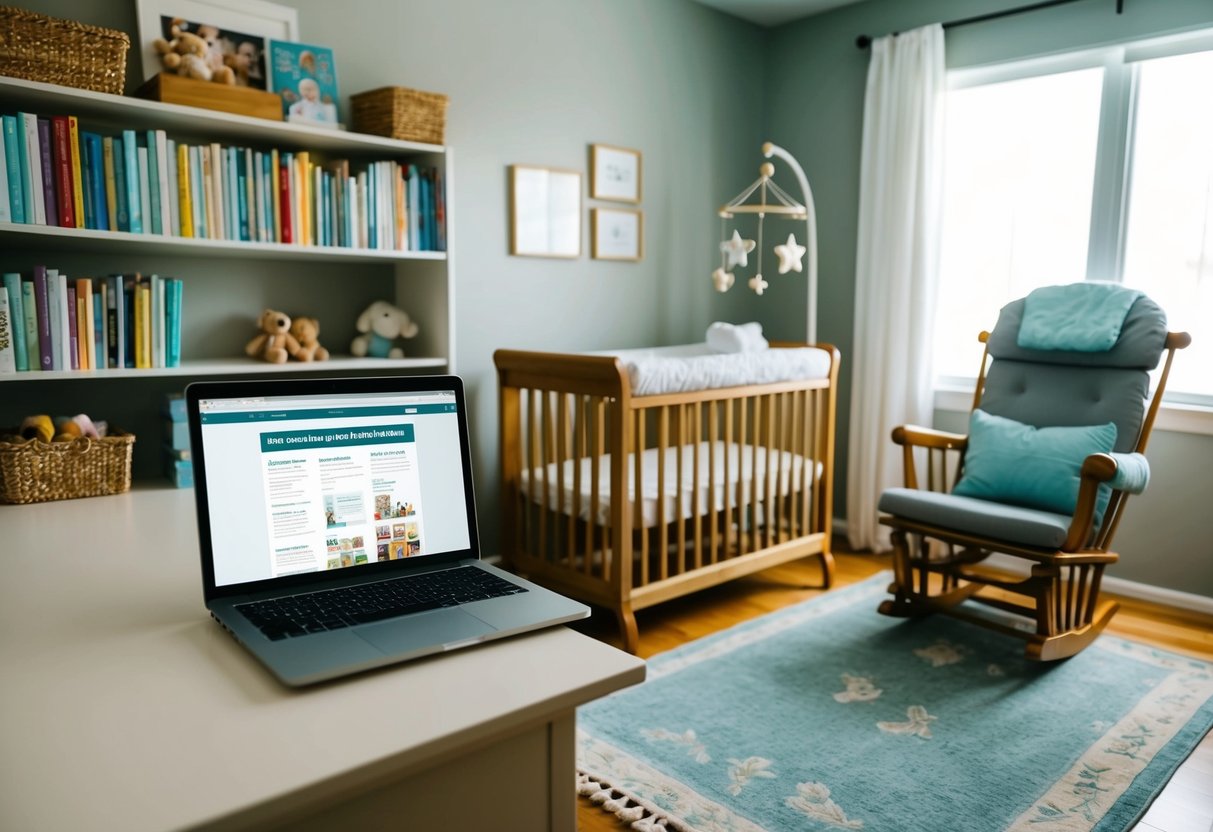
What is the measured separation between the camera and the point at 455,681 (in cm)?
80

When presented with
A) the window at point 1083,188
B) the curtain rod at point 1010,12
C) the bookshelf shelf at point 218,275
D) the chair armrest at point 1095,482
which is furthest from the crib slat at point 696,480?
the curtain rod at point 1010,12

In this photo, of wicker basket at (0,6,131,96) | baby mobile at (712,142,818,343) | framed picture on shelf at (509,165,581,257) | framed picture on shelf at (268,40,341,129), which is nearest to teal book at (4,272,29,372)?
wicker basket at (0,6,131,96)

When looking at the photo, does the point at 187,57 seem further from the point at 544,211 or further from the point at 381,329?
the point at 544,211

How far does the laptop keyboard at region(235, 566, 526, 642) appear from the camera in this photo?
89 cm

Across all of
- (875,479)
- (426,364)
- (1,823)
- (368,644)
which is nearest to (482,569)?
(368,644)

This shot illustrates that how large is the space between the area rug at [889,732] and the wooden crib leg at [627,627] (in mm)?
99

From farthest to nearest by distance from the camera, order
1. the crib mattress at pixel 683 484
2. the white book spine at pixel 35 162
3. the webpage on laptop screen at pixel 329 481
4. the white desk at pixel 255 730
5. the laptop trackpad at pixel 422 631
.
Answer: the crib mattress at pixel 683 484 → the white book spine at pixel 35 162 → the webpage on laptop screen at pixel 329 481 → the laptop trackpad at pixel 422 631 → the white desk at pixel 255 730

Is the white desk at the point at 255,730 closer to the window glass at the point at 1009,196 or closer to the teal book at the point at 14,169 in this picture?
the teal book at the point at 14,169

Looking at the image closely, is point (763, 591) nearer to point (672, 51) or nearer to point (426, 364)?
point (426, 364)

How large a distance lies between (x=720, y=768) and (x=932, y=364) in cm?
215

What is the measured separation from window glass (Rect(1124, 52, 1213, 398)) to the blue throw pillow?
71 cm

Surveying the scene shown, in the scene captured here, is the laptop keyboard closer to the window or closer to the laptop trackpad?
the laptop trackpad

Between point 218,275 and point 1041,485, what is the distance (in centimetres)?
252

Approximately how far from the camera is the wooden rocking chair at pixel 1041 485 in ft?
7.81
